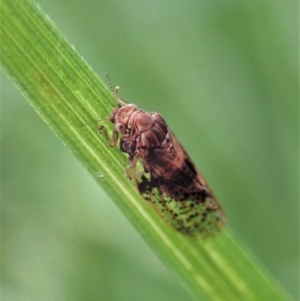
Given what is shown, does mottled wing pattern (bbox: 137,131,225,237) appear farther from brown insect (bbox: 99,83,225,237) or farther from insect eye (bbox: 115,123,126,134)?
insect eye (bbox: 115,123,126,134)

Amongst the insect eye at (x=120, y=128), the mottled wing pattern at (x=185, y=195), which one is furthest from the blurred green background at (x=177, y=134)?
the insect eye at (x=120, y=128)

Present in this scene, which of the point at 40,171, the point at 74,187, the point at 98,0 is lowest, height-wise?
the point at 74,187

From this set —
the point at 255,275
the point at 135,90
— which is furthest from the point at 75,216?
the point at 255,275

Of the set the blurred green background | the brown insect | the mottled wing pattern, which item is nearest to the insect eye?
the brown insect

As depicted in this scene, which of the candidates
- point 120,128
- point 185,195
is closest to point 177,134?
point 185,195

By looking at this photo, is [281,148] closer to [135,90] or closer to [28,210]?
[135,90]

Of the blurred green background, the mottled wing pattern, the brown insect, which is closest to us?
the brown insect
